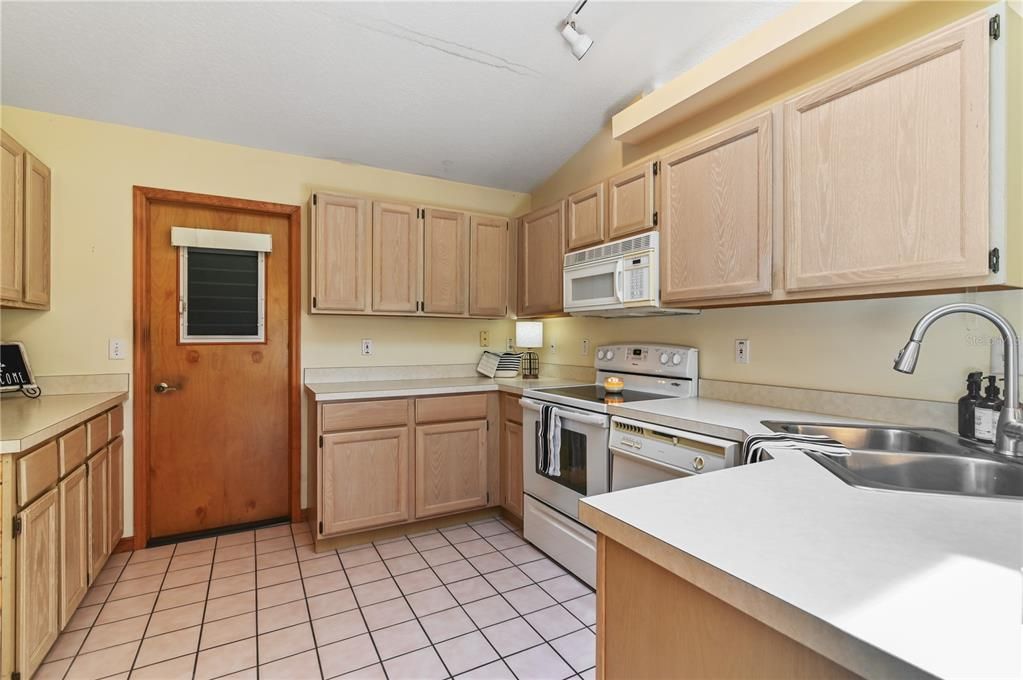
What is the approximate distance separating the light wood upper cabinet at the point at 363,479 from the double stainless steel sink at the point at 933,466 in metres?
2.18

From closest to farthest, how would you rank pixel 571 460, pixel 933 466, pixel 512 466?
1. pixel 933 466
2. pixel 571 460
3. pixel 512 466

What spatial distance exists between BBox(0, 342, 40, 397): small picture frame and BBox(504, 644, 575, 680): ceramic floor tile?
2.64 m

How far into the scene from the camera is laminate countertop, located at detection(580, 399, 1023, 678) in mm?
488

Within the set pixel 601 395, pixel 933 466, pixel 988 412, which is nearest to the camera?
pixel 933 466

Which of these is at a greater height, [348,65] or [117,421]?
[348,65]

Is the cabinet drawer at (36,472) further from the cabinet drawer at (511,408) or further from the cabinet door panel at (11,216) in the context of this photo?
the cabinet drawer at (511,408)

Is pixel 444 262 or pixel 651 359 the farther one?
pixel 444 262

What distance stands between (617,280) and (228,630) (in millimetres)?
2355

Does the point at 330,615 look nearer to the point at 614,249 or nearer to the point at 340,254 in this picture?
the point at 340,254

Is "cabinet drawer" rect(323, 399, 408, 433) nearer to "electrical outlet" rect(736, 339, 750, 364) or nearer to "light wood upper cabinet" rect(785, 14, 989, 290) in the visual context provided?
"electrical outlet" rect(736, 339, 750, 364)

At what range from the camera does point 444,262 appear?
323 cm

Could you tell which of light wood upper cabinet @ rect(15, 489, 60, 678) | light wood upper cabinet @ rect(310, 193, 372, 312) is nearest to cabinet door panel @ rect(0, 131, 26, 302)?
light wood upper cabinet @ rect(15, 489, 60, 678)

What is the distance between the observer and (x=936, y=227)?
138cm

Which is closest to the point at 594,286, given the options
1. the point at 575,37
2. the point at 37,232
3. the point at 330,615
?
the point at 575,37
